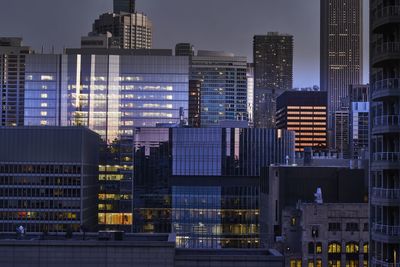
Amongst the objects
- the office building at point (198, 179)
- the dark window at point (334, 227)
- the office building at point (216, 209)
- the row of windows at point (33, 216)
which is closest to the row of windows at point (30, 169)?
the row of windows at point (33, 216)

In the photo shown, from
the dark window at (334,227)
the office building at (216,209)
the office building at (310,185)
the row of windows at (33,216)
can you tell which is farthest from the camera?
the row of windows at (33,216)

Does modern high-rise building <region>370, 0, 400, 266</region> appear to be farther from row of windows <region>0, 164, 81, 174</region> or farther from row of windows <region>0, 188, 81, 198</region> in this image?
row of windows <region>0, 164, 81, 174</region>

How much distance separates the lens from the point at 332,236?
100 m

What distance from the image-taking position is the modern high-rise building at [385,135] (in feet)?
137

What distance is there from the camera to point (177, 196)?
16050cm

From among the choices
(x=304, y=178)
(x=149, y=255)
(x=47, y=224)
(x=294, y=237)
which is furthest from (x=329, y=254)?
(x=47, y=224)

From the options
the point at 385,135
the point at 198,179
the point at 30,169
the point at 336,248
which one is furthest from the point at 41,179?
the point at 385,135

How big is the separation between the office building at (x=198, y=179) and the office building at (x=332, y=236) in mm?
57835

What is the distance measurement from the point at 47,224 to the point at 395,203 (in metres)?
139

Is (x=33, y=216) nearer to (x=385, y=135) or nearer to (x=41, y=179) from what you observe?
(x=41, y=179)

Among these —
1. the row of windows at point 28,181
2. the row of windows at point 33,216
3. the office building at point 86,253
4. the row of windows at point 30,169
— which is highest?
the row of windows at point 30,169

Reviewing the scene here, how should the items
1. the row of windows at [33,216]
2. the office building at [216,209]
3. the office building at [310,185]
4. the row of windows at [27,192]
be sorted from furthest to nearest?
1. the row of windows at [33,216]
2. the row of windows at [27,192]
3. the office building at [216,209]
4. the office building at [310,185]

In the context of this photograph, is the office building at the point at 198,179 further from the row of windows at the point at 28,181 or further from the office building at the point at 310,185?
the office building at the point at 310,185

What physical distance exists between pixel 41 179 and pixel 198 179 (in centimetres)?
3638
